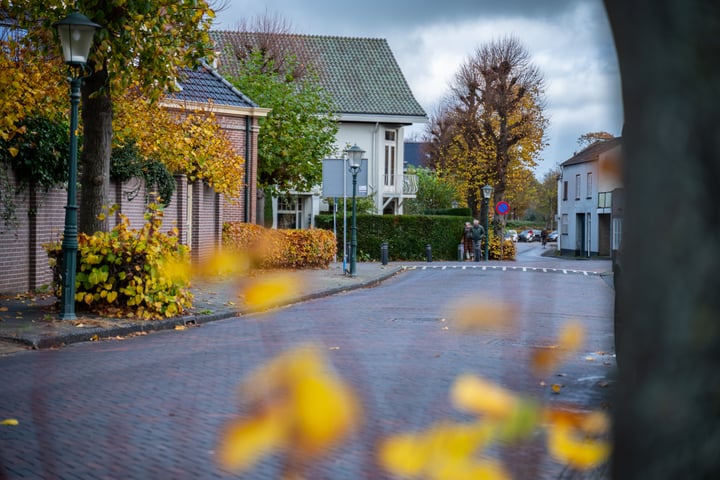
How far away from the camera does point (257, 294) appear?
1.83 meters

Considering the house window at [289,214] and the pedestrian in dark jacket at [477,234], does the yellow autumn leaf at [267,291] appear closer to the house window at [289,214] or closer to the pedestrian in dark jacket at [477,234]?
the pedestrian in dark jacket at [477,234]

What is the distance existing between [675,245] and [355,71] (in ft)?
154

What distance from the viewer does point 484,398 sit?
1594 mm

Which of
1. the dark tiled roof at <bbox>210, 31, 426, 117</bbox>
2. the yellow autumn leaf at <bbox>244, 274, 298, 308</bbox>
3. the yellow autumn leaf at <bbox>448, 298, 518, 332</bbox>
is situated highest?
the dark tiled roof at <bbox>210, 31, 426, 117</bbox>

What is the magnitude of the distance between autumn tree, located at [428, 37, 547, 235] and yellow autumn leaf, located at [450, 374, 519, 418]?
3979cm

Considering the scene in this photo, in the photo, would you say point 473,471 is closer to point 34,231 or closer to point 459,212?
point 34,231

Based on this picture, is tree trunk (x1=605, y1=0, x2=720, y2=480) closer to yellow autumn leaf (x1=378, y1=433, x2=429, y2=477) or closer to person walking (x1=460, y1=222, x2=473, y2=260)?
yellow autumn leaf (x1=378, y1=433, x2=429, y2=477)

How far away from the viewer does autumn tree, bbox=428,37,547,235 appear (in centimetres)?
4359

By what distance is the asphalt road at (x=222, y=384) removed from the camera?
2396 mm

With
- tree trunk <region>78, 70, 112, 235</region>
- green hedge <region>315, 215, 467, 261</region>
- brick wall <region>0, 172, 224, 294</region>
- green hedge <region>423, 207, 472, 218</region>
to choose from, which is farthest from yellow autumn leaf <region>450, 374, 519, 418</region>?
green hedge <region>423, 207, 472, 218</region>

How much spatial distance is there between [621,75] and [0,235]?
51.9 feet

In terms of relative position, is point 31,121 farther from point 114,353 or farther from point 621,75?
point 621,75

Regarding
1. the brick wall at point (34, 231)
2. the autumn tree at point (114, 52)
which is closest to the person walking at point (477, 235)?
the brick wall at point (34, 231)

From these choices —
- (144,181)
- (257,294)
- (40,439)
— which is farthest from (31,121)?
(257,294)
